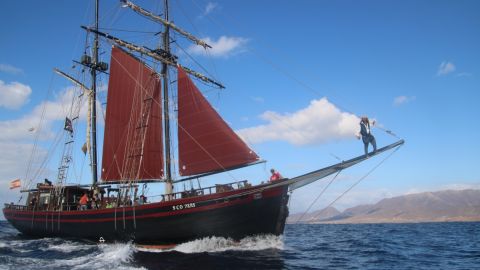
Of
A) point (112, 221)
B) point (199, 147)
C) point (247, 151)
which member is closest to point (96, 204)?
point (112, 221)

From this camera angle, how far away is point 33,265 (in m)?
18.3

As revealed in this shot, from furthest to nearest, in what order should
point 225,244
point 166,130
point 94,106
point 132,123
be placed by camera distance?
point 94,106 → point 132,123 → point 166,130 → point 225,244

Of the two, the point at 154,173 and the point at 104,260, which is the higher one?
the point at 154,173

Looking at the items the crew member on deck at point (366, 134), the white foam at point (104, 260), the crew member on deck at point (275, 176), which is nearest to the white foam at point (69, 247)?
the white foam at point (104, 260)

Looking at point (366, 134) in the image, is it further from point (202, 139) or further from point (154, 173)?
point (154, 173)

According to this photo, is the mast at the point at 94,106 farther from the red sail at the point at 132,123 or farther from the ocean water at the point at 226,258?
the ocean water at the point at 226,258

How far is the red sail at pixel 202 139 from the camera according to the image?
24.9 m

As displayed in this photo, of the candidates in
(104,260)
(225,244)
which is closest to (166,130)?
(225,244)

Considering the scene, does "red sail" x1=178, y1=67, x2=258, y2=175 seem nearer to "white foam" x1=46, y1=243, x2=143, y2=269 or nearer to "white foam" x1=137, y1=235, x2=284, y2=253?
"white foam" x1=137, y1=235, x2=284, y2=253

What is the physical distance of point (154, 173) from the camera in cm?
2984

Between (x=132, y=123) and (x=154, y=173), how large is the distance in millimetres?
4851

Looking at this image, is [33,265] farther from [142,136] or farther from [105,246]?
[142,136]

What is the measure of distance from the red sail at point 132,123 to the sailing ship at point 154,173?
0.08 meters

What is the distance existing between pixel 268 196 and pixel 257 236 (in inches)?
94.7
